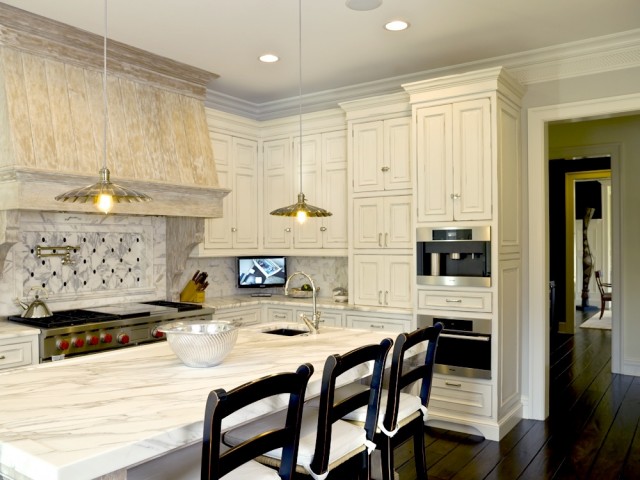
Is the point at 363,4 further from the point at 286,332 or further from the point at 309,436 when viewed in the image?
the point at 309,436

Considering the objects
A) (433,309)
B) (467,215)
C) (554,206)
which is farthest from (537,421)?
(554,206)

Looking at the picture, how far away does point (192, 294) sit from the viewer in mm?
4914

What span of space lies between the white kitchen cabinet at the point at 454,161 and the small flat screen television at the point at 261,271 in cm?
190

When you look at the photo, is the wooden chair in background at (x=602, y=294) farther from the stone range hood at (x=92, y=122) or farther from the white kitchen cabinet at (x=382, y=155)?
the stone range hood at (x=92, y=122)

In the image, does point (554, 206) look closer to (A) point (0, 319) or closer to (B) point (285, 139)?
(B) point (285, 139)

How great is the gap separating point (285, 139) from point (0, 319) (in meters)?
2.87

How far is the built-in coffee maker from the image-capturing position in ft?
12.7

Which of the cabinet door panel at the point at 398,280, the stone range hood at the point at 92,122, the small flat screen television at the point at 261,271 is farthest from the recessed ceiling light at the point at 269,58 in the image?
the small flat screen television at the point at 261,271

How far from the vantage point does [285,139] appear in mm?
5316

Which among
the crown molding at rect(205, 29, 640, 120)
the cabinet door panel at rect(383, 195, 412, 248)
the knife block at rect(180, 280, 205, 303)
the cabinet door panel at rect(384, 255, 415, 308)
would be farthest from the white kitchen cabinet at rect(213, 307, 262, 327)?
the crown molding at rect(205, 29, 640, 120)

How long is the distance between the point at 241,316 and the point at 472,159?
2.44 metres

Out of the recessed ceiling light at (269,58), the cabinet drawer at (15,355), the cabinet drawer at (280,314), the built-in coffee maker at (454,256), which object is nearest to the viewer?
the cabinet drawer at (15,355)

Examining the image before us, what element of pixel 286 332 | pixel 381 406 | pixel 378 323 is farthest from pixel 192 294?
pixel 381 406

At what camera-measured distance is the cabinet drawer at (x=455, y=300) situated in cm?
388
